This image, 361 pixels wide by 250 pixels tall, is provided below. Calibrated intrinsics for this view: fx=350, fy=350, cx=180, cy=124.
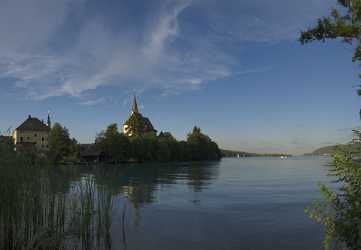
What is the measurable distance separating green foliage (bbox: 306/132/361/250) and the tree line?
76.7m

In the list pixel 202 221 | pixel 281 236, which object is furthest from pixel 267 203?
pixel 281 236

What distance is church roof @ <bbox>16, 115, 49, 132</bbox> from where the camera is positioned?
102512 millimetres

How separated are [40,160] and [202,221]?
819 centimetres

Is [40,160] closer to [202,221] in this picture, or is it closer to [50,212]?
[50,212]

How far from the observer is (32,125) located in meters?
104

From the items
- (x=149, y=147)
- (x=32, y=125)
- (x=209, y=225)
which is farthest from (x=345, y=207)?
(x=32, y=125)

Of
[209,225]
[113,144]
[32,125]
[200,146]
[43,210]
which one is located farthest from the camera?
[200,146]

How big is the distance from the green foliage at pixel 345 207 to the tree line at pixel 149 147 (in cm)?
7669

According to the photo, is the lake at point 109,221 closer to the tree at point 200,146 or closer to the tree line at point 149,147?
the tree line at point 149,147

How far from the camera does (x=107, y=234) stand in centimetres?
1133

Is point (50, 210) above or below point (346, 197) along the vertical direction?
below

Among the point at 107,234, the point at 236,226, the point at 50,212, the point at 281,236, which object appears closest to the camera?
the point at 50,212

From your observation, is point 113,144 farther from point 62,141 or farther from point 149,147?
point 62,141

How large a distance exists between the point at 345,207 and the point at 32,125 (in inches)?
4307
